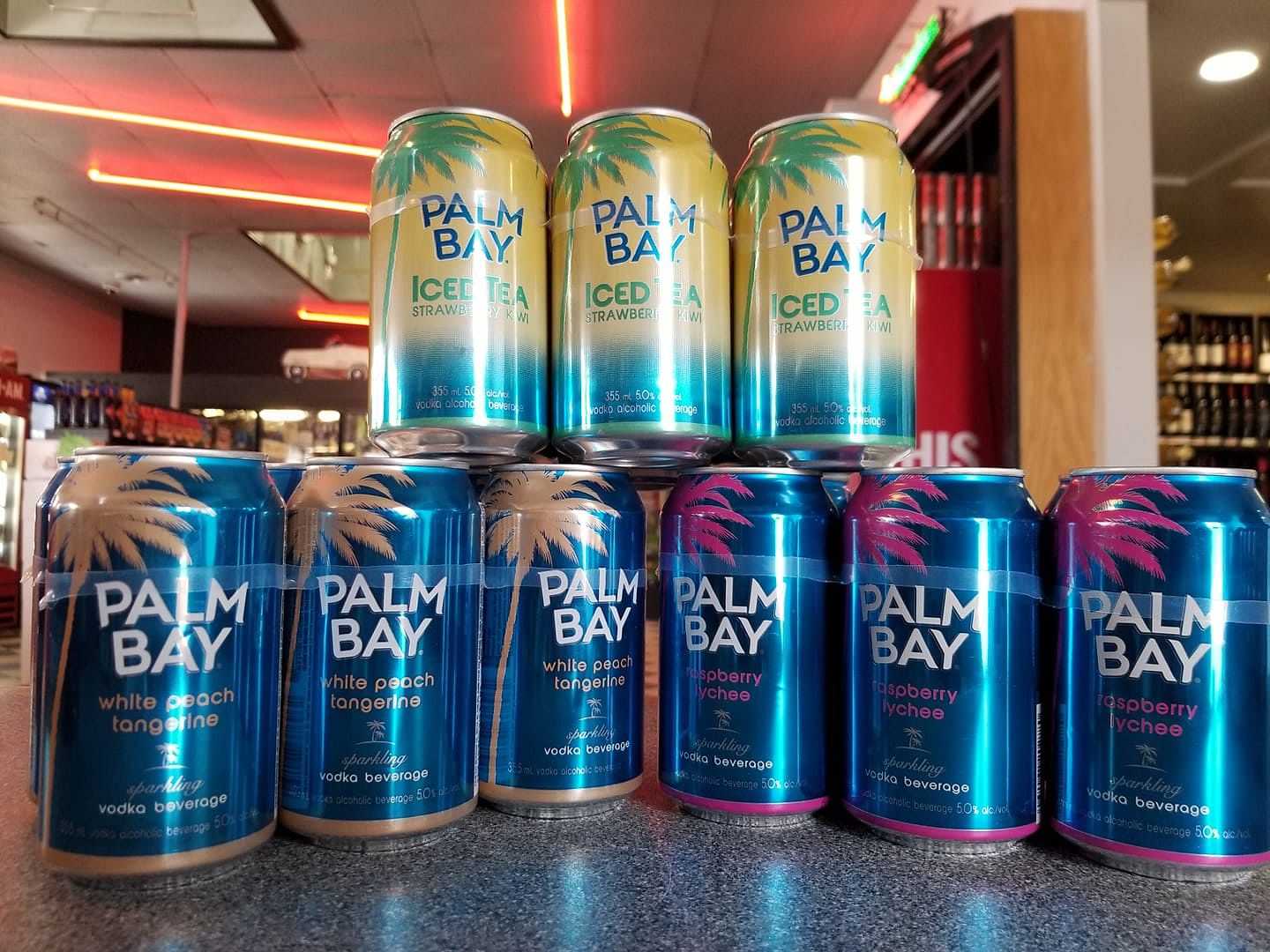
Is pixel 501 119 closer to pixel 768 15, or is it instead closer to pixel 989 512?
pixel 989 512

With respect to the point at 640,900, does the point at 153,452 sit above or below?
above

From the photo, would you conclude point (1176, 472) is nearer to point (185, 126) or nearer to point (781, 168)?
point (781, 168)

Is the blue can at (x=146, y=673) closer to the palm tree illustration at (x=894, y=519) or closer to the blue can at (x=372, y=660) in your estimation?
the blue can at (x=372, y=660)

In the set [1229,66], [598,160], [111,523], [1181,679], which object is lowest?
[1181,679]

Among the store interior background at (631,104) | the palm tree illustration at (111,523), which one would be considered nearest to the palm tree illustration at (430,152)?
the palm tree illustration at (111,523)

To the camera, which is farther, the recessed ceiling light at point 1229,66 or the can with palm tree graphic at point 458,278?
the recessed ceiling light at point 1229,66

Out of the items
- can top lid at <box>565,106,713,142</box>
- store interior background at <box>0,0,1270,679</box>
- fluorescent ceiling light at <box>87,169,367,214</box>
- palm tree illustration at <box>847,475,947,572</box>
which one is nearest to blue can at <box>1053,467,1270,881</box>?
palm tree illustration at <box>847,475,947,572</box>

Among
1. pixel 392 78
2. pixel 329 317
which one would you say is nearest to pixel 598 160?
pixel 392 78

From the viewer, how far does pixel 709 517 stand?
777 mm

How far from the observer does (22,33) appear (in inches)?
139

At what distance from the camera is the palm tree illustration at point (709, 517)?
77 cm

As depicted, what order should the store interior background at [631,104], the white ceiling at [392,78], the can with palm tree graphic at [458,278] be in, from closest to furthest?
the can with palm tree graphic at [458,278], the store interior background at [631,104], the white ceiling at [392,78]

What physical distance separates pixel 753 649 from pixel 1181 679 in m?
0.32

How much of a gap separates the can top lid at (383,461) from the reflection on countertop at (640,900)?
0.31m
